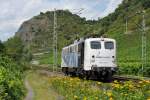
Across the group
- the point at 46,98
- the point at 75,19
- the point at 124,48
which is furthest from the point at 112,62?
the point at 75,19

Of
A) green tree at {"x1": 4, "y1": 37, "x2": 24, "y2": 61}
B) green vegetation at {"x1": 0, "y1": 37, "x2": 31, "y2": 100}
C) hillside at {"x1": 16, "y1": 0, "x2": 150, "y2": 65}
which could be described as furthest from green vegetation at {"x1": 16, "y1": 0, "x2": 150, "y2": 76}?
green vegetation at {"x1": 0, "y1": 37, "x2": 31, "y2": 100}

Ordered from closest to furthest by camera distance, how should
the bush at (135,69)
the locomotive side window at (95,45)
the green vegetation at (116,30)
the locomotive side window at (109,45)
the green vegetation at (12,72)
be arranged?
1. the green vegetation at (12,72)
2. the locomotive side window at (109,45)
3. the locomotive side window at (95,45)
4. the bush at (135,69)
5. the green vegetation at (116,30)

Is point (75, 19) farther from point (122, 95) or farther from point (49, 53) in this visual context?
point (122, 95)

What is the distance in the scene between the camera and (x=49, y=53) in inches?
6225

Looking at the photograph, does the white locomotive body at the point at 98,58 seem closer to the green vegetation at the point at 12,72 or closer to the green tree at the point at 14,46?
the green vegetation at the point at 12,72

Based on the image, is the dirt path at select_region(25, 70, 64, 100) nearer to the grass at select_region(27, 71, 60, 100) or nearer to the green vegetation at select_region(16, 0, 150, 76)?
the grass at select_region(27, 71, 60, 100)

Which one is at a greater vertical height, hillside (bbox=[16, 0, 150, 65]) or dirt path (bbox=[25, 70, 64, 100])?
hillside (bbox=[16, 0, 150, 65])

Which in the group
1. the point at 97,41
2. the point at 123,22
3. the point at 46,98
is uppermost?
the point at 123,22

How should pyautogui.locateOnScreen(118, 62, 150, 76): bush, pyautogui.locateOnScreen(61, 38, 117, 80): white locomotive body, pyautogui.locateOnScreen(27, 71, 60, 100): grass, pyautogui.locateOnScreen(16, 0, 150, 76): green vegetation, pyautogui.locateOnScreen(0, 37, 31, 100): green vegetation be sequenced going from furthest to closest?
pyautogui.locateOnScreen(16, 0, 150, 76): green vegetation → pyautogui.locateOnScreen(118, 62, 150, 76): bush → pyautogui.locateOnScreen(61, 38, 117, 80): white locomotive body → pyautogui.locateOnScreen(27, 71, 60, 100): grass → pyautogui.locateOnScreen(0, 37, 31, 100): green vegetation

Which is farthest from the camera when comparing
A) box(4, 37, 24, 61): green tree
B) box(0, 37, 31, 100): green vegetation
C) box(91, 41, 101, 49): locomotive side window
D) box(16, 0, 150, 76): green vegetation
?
box(16, 0, 150, 76): green vegetation

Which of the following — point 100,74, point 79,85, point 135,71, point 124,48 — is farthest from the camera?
point 124,48

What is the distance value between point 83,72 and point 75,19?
524 ft

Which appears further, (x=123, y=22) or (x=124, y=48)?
(x=123, y=22)

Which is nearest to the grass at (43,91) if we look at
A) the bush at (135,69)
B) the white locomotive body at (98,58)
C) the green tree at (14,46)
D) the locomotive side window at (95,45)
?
the white locomotive body at (98,58)
